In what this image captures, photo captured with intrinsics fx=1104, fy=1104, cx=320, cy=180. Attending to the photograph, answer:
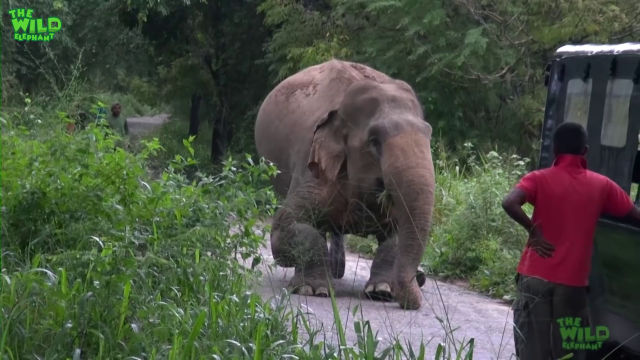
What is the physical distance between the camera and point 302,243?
809cm

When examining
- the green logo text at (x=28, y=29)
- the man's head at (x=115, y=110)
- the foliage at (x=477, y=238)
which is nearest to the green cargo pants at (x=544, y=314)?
the foliage at (x=477, y=238)

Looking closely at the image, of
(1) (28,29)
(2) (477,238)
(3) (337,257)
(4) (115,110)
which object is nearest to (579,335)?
(3) (337,257)

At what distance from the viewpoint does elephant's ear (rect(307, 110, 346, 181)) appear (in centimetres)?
920

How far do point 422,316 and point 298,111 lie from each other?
122 inches

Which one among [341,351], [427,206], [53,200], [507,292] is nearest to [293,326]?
[341,351]

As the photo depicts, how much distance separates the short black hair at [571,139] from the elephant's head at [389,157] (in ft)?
8.55

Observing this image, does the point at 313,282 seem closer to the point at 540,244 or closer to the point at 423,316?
the point at 423,316

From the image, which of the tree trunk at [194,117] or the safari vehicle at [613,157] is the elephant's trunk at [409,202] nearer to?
the safari vehicle at [613,157]

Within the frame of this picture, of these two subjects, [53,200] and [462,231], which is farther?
[462,231]

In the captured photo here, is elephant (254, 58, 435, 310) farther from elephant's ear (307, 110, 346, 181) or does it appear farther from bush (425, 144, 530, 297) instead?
bush (425, 144, 530, 297)

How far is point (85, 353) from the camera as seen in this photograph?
5.40 meters

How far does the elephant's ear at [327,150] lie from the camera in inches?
362

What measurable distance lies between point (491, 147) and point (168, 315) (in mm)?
12685

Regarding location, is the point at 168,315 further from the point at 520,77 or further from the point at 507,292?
the point at 520,77
